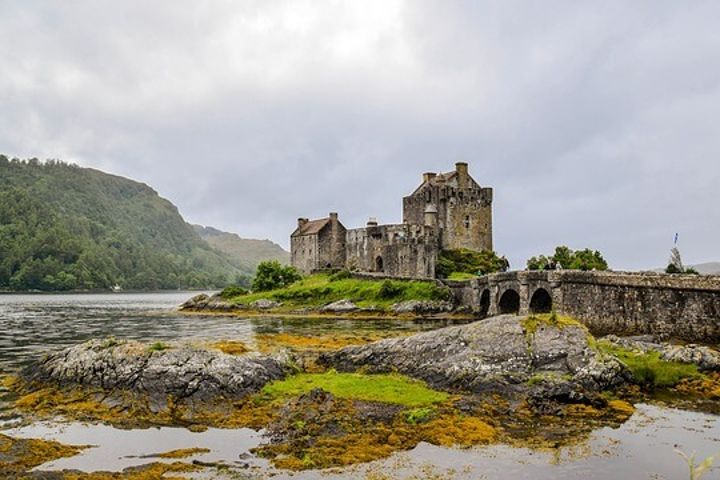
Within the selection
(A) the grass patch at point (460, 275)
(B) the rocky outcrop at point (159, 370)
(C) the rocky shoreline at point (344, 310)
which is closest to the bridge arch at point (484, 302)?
(C) the rocky shoreline at point (344, 310)

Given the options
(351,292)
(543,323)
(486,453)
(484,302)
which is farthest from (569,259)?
(486,453)

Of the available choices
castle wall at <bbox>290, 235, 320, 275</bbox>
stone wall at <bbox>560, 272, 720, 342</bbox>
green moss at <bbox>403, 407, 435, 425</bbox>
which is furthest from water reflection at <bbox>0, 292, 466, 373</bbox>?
castle wall at <bbox>290, 235, 320, 275</bbox>

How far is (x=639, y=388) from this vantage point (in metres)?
22.5

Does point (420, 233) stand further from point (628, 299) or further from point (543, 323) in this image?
point (543, 323)

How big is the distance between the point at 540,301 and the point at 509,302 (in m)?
5.64

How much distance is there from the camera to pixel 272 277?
275 feet

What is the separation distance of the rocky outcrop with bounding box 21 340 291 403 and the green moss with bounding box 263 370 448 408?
900 millimetres

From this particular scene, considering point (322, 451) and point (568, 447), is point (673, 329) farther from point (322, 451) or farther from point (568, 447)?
point (322, 451)

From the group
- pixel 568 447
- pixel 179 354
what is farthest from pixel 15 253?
pixel 568 447

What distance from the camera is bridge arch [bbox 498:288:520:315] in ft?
183

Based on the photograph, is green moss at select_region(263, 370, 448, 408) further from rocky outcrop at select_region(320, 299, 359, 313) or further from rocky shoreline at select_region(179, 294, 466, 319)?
rocky outcrop at select_region(320, 299, 359, 313)

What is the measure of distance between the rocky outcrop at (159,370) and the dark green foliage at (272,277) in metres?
58.5

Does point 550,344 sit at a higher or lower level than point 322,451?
higher

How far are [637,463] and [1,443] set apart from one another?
1569cm
